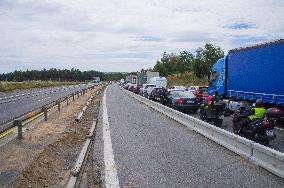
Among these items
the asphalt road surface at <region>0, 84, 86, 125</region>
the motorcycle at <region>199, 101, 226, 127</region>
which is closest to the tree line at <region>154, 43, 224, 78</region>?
the asphalt road surface at <region>0, 84, 86, 125</region>

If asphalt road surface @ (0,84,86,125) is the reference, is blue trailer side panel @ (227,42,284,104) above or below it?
above

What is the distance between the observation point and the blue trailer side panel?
18.4 m

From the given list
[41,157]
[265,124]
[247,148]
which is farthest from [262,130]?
[41,157]

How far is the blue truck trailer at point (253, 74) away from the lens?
18.3 metres

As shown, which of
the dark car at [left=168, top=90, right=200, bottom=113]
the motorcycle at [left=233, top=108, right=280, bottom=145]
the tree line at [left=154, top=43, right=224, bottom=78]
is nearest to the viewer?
the motorcycle at [left=233, top=108, right=280, bottom=145]

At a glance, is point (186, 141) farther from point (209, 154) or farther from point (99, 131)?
point (99, 131)

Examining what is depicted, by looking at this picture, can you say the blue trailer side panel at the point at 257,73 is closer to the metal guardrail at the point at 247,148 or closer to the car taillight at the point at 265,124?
the metal guardrail at the point at 247,148

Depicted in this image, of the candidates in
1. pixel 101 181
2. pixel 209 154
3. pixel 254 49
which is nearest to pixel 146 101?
pixel 254 49

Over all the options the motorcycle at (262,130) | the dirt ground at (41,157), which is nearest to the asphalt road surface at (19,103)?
the dirt ground at (41,157)

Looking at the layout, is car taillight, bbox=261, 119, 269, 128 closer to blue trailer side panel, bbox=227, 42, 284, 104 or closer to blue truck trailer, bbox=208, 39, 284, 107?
blue truck trailer, bbox=208, 39, 284, 107

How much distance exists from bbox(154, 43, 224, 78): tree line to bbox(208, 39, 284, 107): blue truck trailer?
50.5 metres

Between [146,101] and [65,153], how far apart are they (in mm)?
23163

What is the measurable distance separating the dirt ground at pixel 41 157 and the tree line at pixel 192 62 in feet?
206

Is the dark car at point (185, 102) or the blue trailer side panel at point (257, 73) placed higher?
the blue trailer side panel at point (257, 73)
